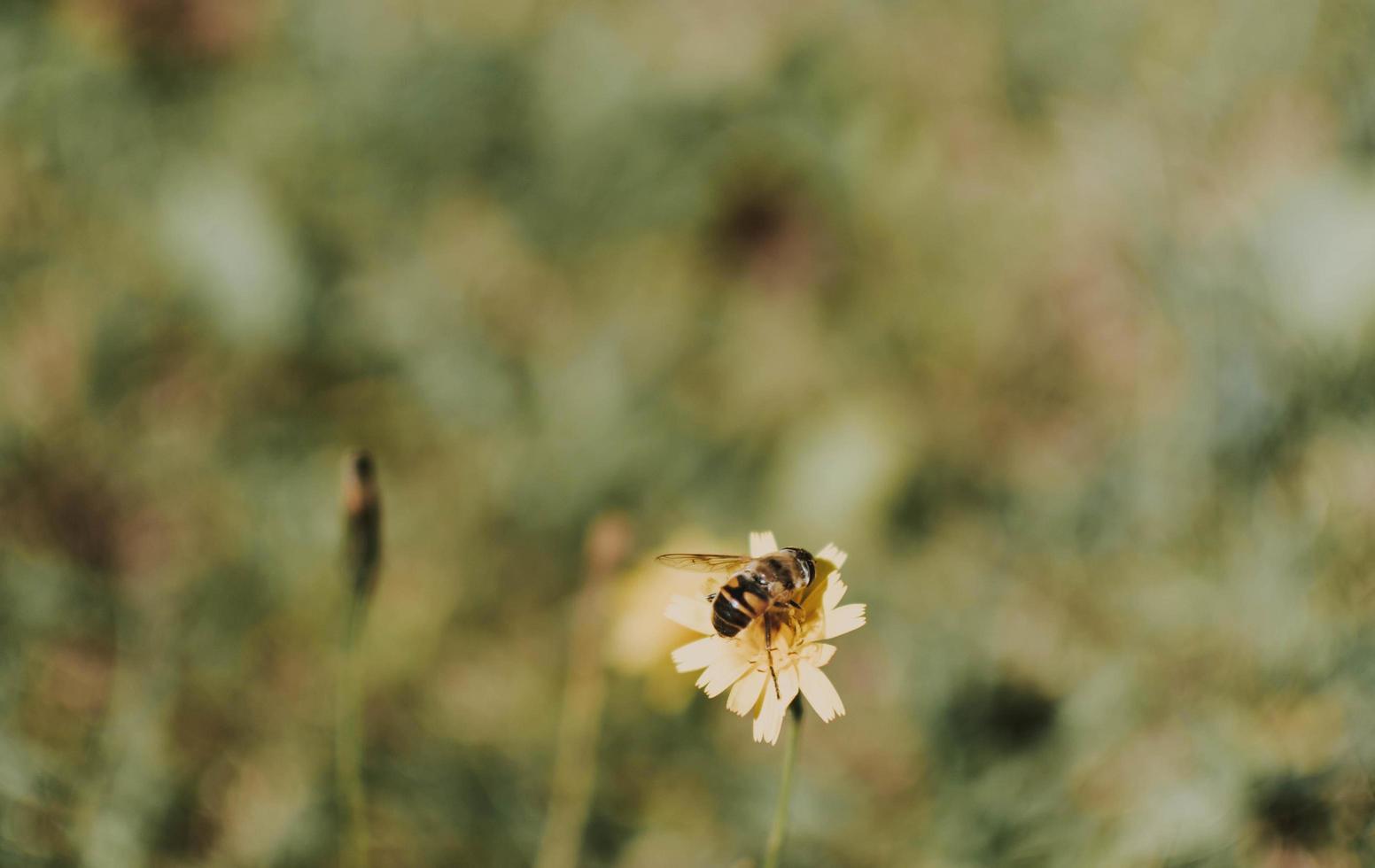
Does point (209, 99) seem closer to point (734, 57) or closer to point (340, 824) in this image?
point (734, 57)

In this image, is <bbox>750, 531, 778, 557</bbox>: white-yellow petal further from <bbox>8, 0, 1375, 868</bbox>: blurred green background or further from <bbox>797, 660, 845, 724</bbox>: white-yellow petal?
<bbox>8, 0, 1375, 868</bbox>: blurred green background

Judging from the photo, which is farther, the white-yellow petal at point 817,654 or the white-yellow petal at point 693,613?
the white-yellow petal at point 693,613

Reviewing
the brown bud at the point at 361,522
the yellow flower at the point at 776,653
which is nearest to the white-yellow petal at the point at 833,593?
the yellow flower at the point at 776,653

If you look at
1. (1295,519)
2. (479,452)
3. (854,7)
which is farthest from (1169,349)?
(479,452)

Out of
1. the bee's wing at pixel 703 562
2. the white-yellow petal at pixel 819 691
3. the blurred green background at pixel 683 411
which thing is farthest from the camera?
the blurred green background at pixel 683 411

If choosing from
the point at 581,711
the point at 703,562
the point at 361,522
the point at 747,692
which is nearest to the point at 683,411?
the point at 581,711

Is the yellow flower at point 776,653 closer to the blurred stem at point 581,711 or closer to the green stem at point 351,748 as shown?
the blurred stem at point 581,711

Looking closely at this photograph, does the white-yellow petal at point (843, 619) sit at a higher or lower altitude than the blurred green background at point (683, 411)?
lower
